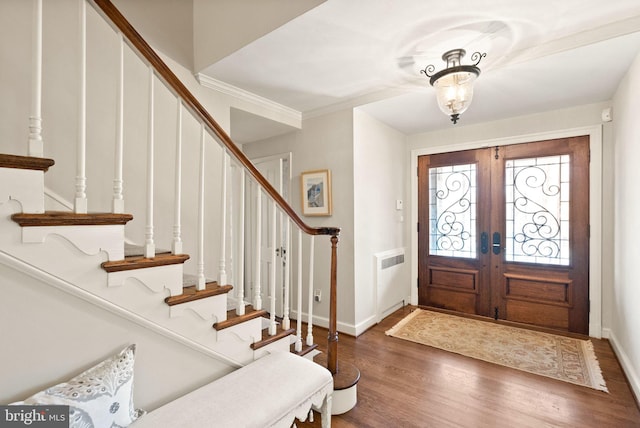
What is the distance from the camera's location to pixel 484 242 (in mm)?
3623

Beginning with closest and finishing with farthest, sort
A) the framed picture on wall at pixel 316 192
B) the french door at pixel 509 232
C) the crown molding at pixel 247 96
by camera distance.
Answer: the crown molding at pixel 247 96 → the french door at pixel 509 232 → the framed picture on wall at pixel 316 192

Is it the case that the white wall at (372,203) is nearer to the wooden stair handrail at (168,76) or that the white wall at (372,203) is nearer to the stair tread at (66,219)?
the wooden stair handrail at (168,76)

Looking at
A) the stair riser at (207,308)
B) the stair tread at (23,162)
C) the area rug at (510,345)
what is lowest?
the area rug at (510,345)

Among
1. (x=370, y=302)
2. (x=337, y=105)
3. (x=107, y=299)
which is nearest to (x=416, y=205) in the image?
(x=370, y=302)

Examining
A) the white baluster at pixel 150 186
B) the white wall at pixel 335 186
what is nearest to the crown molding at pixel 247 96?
the white wall at pixel 335 186

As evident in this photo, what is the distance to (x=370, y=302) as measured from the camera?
3410 millimetres

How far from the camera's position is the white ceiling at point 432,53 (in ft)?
5.93

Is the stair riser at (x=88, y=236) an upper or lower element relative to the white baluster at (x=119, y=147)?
lower

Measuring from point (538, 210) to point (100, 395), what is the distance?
13.4ft

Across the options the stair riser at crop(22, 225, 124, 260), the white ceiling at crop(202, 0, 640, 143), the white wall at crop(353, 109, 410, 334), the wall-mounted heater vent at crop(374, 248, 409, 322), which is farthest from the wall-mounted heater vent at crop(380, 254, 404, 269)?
the stair riser at crop(22, 225, 124, 260)

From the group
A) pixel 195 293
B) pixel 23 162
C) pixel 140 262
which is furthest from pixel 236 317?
pixel 23 162

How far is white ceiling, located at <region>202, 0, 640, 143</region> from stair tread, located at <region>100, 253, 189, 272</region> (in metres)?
1.62

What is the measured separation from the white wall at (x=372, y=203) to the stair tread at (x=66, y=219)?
7.54 ft

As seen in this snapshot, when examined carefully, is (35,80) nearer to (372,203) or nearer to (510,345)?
(372,203)
